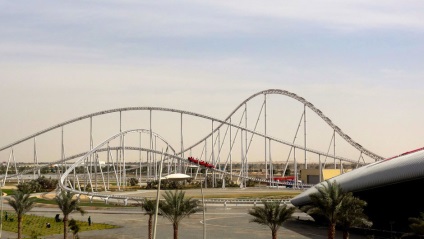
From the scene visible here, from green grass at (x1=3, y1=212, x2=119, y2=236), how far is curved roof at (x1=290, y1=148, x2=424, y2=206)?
2254cm

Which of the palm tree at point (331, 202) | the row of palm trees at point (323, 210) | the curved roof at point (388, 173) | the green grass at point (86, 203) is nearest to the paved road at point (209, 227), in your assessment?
the curved roof at point (388, 173)

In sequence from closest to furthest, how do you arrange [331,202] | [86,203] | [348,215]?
[331,202] < [348,215] < [86,203]

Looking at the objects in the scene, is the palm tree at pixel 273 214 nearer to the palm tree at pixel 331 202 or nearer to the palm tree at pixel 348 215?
the palm tree at pixel 331 202

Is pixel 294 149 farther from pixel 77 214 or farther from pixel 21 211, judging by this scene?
pixel 21 211

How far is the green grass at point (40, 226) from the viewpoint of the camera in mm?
58153

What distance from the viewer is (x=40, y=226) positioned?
6225cm

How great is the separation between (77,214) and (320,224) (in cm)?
2784

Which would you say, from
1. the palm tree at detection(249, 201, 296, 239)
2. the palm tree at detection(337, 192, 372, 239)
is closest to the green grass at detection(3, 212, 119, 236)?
the palm tree at detection(249, 201, 296, 239)

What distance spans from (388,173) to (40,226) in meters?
32.1

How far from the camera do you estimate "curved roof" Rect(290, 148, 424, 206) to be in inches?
1743

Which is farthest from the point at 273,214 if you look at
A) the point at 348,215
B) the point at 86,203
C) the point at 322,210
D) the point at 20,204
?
the point at 86,203

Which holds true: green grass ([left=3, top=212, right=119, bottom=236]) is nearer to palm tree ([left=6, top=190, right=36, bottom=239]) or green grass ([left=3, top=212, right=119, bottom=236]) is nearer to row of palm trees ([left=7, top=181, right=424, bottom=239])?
palm tree ([left=6, top=190, right=36, bottom=239])

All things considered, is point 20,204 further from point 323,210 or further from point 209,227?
point 323,210

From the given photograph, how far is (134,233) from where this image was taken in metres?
56.2
